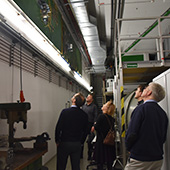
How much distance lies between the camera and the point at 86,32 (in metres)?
6.64

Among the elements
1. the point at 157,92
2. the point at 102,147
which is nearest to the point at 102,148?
the point at 102,147

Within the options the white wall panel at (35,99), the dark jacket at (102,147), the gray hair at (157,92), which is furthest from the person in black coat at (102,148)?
the gray hair at (157,92)

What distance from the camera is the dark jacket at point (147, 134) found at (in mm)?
1945

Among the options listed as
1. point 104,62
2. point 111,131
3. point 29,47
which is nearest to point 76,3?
point 29,47

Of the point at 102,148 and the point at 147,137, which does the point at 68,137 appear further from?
the point at 147,137

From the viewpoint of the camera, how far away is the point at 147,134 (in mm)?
1952

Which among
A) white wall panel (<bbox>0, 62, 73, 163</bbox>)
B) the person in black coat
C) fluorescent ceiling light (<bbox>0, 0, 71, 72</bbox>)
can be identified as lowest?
the person in black coat

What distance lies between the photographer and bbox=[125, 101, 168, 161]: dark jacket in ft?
6.38

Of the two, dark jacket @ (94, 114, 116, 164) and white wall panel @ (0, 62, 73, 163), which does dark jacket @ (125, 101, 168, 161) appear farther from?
white wall panel @ (0, 62, 73, 163)

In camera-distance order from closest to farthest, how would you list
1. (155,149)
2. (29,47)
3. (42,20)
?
(155,149), (29,47), (42,20)

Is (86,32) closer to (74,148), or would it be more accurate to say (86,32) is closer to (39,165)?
(74,148)

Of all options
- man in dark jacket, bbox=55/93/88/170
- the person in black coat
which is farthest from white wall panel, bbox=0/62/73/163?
the person in black coat

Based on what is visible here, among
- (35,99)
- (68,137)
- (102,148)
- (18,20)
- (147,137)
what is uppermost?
(18,20)

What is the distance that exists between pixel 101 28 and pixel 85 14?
3.60m
